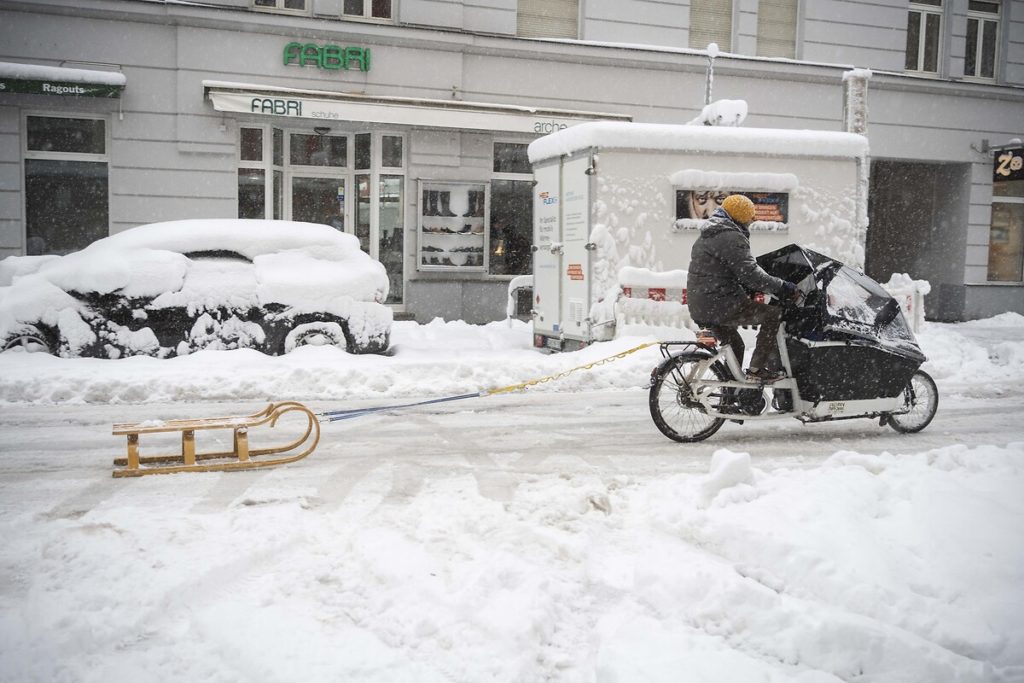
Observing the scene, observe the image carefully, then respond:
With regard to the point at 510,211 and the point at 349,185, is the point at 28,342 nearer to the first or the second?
the point at 349,185

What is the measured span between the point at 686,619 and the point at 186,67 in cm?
1492

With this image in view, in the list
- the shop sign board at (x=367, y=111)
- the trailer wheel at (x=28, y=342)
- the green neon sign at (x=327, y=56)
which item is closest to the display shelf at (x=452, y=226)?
the shop sign board at (x=367, y=111)

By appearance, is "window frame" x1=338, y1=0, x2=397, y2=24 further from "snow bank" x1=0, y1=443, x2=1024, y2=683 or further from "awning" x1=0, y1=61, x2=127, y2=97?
"snow bank" x1=0, y1=443, x2=1024, y2=683

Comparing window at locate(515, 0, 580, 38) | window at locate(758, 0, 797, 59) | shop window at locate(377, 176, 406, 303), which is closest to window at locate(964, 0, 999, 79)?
window at locate(758, 0, 797, 59)

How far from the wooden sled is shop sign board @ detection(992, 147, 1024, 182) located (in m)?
19.7

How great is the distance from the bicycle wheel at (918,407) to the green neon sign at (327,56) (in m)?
12.0

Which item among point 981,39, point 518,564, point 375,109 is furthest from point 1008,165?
point 518,564

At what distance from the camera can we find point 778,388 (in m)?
7.60

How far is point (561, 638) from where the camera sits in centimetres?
370

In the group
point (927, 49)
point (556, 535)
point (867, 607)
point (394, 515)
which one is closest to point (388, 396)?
point (394, 515)

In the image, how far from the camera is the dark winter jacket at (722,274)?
7121 millimetres

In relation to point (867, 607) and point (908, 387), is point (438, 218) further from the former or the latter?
point (867, 607)

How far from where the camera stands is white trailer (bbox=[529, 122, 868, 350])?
39.7 feet

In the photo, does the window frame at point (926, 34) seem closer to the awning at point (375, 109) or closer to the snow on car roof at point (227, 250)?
the awning at point (375, 109)
